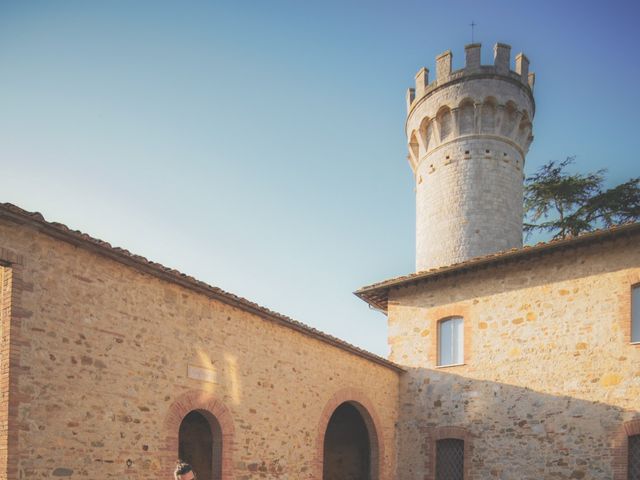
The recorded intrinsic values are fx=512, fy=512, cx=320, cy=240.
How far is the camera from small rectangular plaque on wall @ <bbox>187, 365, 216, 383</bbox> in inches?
334

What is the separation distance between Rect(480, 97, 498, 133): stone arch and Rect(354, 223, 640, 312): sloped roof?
25.8 feet

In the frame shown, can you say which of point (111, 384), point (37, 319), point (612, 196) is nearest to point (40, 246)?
point (37, 319)

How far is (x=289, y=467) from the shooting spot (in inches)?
398

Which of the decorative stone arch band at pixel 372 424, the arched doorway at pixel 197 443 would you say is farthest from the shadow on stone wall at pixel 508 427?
A: the arched doorway at pixel 197 443

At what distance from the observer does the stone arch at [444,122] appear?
19281 mm

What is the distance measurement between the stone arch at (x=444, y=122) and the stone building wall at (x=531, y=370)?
7787mm

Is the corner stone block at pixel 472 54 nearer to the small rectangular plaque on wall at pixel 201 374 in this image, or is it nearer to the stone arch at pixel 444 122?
the stone arch at pixel 444 122

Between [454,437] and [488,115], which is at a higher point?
[488,115]

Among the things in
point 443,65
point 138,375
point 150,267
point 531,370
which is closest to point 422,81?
point 443,65

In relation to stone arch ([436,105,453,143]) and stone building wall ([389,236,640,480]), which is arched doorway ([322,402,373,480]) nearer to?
stone building wall ([389,236,640,480])

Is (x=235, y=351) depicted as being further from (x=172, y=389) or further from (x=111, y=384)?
(x=111, y=384)

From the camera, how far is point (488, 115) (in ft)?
62.0

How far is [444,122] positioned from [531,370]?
10.8 metres

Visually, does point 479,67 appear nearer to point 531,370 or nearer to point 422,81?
point 422,81
